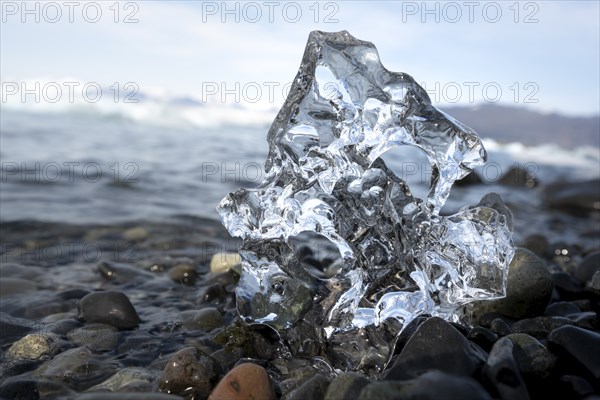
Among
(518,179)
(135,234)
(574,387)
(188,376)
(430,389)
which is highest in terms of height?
(430,389)

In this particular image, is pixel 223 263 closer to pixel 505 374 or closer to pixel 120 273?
pixel 120 273

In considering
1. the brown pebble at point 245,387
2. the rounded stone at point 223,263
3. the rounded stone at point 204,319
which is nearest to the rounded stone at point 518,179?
the rounded stone at point 223,263

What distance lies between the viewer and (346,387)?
6.19 ft

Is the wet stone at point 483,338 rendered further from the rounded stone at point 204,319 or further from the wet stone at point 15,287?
the wet stone at point 15,287

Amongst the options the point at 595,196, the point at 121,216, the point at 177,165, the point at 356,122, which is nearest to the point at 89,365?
the point at 356,122

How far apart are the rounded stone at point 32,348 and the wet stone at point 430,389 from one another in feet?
5.78

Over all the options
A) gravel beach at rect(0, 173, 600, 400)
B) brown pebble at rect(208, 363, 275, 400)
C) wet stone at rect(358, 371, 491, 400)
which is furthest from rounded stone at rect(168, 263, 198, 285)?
wet stone at rect(358, 371, 491, 400)

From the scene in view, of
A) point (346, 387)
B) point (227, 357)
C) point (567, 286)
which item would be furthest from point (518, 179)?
point (346, 387)

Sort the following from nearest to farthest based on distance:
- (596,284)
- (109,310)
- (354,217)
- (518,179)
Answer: (354,217) → (109,310) → (596,284) → (518,179)

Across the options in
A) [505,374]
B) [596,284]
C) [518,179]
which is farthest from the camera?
[518,179]

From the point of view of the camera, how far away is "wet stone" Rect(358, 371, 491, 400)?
151 cm

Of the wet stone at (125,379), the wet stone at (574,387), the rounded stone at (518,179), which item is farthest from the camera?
the rounded stone at (518,179)

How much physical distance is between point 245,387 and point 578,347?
4.29 feet

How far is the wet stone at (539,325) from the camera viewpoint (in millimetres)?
2666
